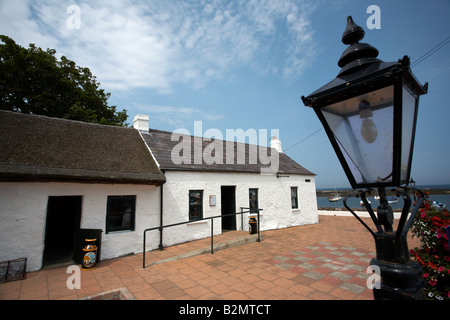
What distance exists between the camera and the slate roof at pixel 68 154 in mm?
5988

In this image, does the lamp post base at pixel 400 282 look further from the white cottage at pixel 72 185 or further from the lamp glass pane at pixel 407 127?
the white cottage at pixel 72 185

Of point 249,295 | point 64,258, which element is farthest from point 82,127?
point 249,295

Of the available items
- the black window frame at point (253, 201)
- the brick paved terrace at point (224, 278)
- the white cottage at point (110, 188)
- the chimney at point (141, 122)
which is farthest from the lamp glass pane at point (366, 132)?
the chimney at point (141, 122)

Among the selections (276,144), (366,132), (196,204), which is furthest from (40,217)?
(276,144)

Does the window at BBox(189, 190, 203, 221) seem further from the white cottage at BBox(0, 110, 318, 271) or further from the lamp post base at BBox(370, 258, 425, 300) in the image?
the lamp post base at BBox(370, 258, 425, 300)

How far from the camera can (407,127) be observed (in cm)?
162

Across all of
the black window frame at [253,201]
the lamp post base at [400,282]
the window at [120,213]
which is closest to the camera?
the lamp post base at [400,282]

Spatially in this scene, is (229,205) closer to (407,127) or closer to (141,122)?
(141,122)

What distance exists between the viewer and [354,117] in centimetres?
172

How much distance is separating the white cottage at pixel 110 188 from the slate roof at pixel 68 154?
3cm

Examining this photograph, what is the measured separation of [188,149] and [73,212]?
670cm

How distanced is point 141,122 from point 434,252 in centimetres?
1134

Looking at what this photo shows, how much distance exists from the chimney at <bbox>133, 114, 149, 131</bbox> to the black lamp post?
34.3 feet

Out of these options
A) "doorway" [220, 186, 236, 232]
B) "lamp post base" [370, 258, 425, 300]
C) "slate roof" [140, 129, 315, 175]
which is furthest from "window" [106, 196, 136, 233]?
"lamp post base" [370, 258, 425, 300]
